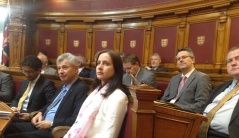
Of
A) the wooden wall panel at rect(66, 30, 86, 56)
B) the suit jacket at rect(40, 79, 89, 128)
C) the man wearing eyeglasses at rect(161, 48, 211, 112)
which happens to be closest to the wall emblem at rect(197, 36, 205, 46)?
the man wearing eyeglasses at rect(161, 48, 211, 112)

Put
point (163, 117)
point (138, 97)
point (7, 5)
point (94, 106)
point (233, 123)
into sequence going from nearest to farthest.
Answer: point (138, 97)
point (163, 117)
point (94, 106)
point (233, 123)
point (7, 5)

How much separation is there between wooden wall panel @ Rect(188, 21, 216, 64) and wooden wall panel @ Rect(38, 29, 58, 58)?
3498mm

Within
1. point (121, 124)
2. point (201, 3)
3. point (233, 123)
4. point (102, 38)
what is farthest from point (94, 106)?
point (102, 38)

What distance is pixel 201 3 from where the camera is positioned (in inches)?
174

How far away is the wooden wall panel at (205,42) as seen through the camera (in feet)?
14.4

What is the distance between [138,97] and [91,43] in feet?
16.6

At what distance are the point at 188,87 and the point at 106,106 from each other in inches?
46.2

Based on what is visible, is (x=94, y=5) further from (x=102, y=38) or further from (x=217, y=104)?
(x=217, y=104)

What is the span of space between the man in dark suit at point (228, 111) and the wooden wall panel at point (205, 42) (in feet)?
8.19

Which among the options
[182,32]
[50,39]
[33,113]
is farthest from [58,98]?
[50,39]

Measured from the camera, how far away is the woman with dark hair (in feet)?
4.63

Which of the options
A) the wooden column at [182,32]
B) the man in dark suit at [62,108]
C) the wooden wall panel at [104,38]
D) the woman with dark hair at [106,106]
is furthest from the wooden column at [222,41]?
the woman with dark hair at [106,106]

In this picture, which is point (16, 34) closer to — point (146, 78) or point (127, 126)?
Result: point (146, 78)

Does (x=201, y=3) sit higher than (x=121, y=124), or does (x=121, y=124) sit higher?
(x=201, y=3)
